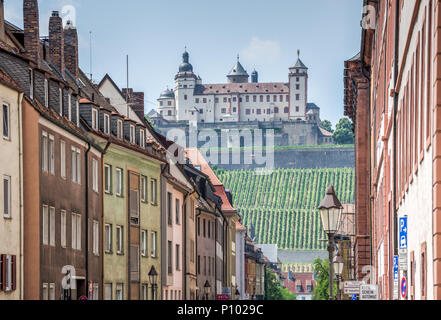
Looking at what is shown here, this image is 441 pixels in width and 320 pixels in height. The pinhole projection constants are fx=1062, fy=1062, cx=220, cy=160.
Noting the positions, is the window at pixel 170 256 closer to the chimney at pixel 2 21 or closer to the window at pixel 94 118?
the window at pixel 94 118

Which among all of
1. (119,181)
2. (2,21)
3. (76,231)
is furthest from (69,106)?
(119,181)

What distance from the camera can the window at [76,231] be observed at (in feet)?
107

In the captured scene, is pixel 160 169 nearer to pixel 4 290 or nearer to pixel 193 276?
pixel 193 276

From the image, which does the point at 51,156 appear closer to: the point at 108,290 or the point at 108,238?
the point at 108,238

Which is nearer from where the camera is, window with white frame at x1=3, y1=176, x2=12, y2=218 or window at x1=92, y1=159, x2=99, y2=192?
window with white frame at x1=3, y1=176, x2=12, y2=218

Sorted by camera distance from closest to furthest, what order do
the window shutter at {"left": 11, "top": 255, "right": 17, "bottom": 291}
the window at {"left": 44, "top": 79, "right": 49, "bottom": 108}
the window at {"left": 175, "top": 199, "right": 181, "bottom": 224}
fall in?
the window shutter at {"left": 11, "top": 255, "right": 17, "bottom": 291} < the window at {"left": 44, "top": 79, "right": 49, "bottom": 108} < the window at {"left": 175, "top": 199, "right": 181, "bottom": 224}

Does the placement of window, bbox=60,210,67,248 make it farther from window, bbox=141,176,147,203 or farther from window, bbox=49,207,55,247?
window, bbox=141,176,147,203

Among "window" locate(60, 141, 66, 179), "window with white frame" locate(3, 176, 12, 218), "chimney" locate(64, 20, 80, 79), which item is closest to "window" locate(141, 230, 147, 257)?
"chimney" locate(64, 20, 80, 79)

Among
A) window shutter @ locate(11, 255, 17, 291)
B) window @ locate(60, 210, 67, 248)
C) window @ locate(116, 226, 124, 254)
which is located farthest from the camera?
window @ locate(116, 226, 124, 254)

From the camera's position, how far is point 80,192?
110 feet

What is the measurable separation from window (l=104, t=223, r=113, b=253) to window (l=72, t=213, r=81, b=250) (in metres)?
3.83

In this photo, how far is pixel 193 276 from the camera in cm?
5309

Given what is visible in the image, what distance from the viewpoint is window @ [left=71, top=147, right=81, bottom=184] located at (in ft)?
108

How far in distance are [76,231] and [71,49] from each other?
514 inches
